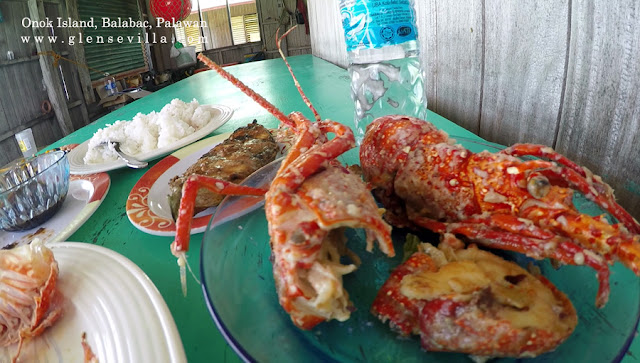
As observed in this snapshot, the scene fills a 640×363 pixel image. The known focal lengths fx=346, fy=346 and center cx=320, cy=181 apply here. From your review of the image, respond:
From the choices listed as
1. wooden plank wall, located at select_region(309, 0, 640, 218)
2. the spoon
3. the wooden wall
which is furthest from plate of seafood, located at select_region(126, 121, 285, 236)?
the wooden wall

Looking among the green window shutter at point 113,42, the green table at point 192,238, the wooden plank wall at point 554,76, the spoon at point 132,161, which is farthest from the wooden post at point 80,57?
the wooden plank wall at point 554,76

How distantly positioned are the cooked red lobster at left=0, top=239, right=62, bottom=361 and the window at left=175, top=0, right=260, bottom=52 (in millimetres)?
10530

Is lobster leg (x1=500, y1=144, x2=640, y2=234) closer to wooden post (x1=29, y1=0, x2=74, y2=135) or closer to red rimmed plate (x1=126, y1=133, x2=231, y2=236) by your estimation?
red rimmed plate (x1=126, y1=133, x2=231, y2=236)

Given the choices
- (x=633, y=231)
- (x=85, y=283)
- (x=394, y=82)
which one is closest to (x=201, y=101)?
(x=394, y=82)

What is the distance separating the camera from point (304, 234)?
402 mm

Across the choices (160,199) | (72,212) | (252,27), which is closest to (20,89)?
(72,212)

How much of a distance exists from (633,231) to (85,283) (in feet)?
2.67

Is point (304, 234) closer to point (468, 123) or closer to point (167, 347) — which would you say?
point (167, 347)

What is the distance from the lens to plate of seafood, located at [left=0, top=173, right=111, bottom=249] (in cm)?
86

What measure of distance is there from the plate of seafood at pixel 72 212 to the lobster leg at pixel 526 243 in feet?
2.76

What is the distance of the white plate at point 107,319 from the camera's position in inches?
17.8

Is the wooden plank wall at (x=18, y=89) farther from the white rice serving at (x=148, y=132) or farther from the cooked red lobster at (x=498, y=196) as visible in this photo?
the cooked red lobster at (x=498, y=196)

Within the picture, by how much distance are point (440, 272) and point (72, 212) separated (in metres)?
1.02

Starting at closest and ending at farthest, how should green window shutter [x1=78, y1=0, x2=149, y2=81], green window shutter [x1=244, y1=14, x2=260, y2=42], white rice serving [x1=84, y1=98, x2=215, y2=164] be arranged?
white rice serving [x1=84, y1=98, x2=215, y2=164] < green window shutter [x1=78, y1=0, x2=149, y2=81] < green window shutter [x1=244, y1=14, x2=260, y2=42]
